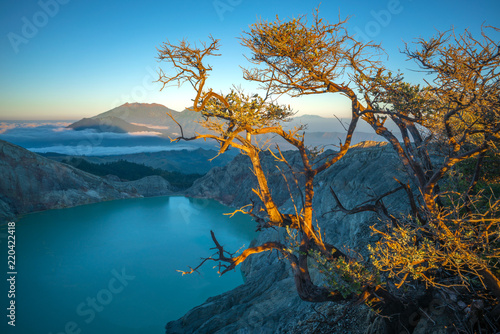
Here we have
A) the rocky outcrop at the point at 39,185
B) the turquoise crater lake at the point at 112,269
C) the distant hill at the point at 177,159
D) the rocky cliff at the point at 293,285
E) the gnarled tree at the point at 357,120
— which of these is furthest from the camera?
the distant hill at the point at 177,159

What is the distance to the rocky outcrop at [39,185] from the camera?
114 ft

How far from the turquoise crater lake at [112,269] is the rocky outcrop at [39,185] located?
2.87m

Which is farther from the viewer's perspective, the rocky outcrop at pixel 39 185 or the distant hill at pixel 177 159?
the distant hill at pixel 177 159

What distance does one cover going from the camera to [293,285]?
10906 mm

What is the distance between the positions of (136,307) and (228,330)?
26.3ft

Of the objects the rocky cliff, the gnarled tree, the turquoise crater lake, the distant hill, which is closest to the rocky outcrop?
the turquoise crater lake

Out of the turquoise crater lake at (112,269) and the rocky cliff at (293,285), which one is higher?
the rocky cliff at (293,285)

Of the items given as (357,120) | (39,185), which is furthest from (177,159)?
(357,120)

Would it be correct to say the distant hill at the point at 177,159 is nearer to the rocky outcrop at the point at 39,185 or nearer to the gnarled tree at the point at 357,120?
the rocky outcrop at the point at 39,185

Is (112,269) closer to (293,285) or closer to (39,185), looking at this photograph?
(293,285)

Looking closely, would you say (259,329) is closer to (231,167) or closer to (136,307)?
(136,307)

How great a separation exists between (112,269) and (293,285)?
15.4 m

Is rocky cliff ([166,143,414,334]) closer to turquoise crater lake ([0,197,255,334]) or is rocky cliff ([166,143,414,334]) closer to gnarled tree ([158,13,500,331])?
gnarled tree ([158,13,500,331])

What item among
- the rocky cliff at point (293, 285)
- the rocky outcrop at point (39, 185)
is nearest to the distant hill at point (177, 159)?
the rocky outcrop at point (39, 185)
